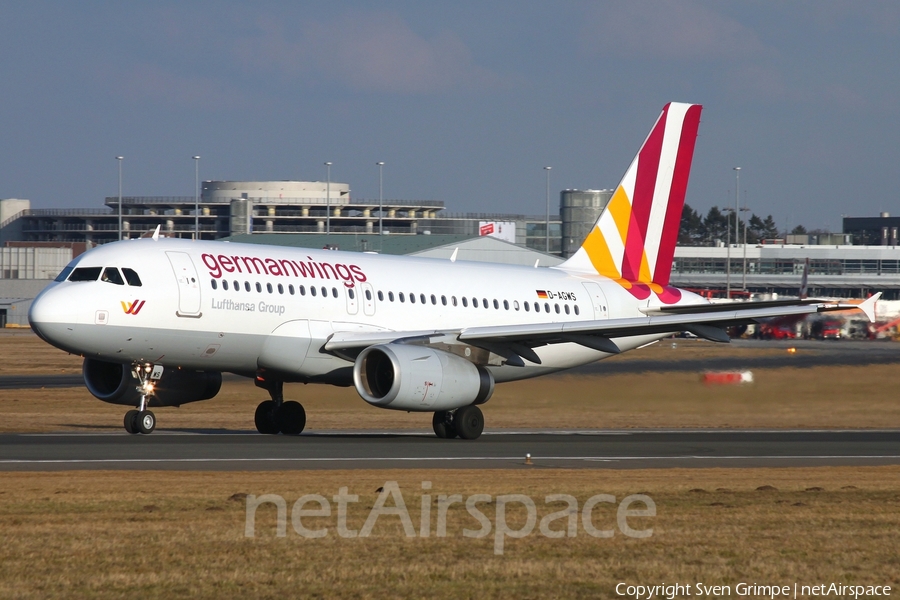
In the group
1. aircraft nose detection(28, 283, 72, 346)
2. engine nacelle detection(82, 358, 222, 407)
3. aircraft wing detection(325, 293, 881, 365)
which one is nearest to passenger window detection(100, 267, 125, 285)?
aircraft nose detection(28, 283, 72, 346)

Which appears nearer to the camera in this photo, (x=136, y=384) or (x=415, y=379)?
(x=415, y=379)

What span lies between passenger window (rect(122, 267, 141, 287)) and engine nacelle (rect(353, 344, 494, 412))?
16.2 feet

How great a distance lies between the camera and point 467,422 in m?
28.2

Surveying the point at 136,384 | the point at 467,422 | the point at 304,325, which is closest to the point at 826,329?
the point at 467,422

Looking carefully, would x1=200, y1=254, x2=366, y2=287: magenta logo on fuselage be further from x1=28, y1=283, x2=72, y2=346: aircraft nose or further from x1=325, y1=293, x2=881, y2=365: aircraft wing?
x1=28, y1=283, x2=72, y2=346: aircraft nose

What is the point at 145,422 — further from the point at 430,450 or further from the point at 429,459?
the point at 429,459

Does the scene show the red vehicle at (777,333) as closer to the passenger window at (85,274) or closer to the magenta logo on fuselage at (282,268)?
the magenta logo on fuselage at (282,268)

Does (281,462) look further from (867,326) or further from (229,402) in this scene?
(867,326)

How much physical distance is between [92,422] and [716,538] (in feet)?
77.8

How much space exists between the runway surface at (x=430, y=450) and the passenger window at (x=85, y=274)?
3391 mm

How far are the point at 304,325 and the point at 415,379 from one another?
335 centimetres

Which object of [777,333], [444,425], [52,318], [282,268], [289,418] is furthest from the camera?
[777,333]

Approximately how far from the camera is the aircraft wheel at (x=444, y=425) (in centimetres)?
2850

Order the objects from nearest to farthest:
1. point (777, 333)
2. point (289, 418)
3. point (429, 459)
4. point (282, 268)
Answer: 1. point (429, 459)
2. point (282, 268)
3. point (289, 418)
4. point (777, 333)
